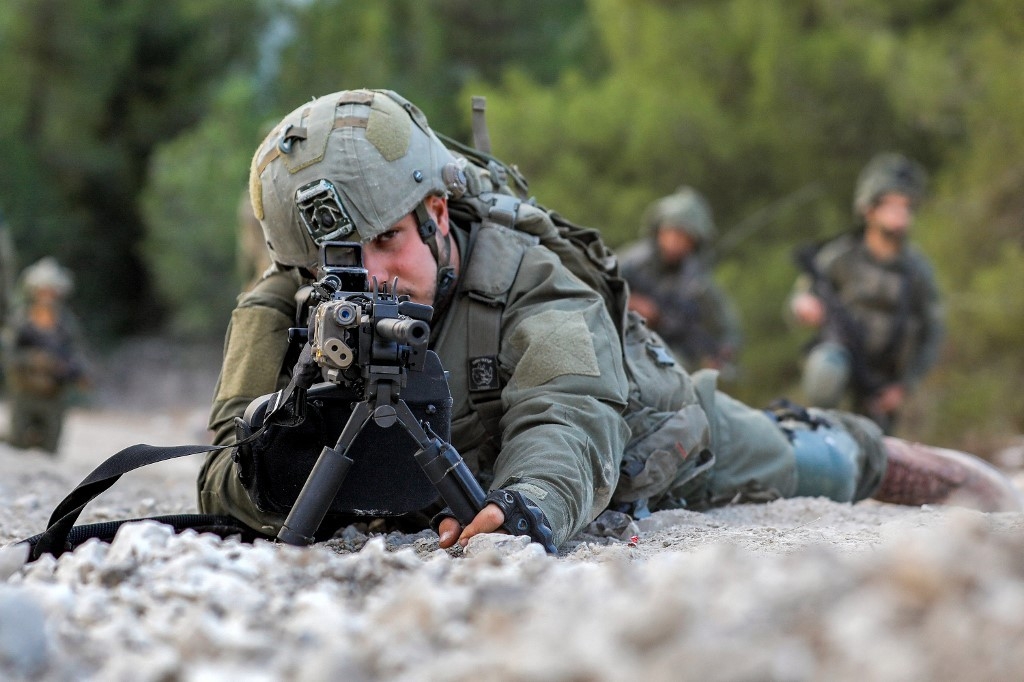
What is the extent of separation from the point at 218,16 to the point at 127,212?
11.8ft

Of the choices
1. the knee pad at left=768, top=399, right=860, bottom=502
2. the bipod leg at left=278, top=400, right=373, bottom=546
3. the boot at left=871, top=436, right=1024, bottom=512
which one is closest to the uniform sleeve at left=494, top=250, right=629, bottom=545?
the bipod leg at left=278, top=400, right=373, bottom=546

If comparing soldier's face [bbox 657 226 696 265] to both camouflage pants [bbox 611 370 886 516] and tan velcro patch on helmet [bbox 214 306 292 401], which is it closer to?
A: camouflage pants [bbox 611 370 886 516]

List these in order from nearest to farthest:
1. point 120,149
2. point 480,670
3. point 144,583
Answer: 1. point 480,670
2. point 144,583
3. point 120,149

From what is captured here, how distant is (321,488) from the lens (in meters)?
2.69

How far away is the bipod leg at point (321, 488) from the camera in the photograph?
105 inches

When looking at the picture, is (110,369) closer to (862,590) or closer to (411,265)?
(411,265)

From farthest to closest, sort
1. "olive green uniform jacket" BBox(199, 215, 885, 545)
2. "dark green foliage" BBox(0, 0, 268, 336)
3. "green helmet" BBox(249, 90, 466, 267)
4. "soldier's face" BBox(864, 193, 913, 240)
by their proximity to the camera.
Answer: "dark green foliage" BBox(0, 0, 268, 336)
"soldier's face" BBox(864, 193, 913, 240)
"green helmet" BBox(249, 90, 466, 267)
"olive green uniform jacket" BBox(199, 215, 885, 545)

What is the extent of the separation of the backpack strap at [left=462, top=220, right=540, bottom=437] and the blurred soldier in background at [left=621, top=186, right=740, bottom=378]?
5.97 metres

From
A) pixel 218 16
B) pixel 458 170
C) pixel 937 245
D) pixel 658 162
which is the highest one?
pixel 218 16

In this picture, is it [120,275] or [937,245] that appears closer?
[937,245]

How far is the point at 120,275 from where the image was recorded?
21.1 m

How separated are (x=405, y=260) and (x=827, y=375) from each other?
17.3ft

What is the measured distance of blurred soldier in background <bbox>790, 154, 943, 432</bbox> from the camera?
8.08 metres

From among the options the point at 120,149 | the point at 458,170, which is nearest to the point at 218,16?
the point at 120,149
